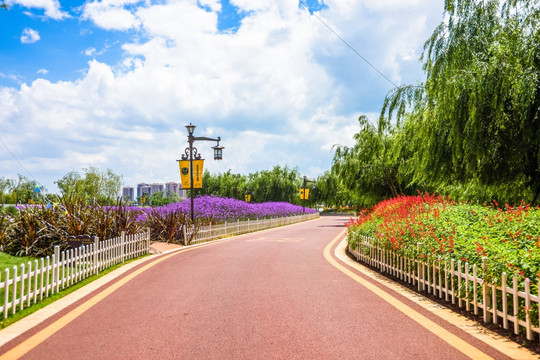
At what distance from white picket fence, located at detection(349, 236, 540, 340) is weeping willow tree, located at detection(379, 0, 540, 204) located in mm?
4374

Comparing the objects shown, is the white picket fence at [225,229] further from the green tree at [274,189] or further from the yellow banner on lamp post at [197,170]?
the green tree at [274,189]

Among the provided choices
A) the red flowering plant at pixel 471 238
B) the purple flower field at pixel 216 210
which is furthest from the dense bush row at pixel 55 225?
the red flowering plant at pixel 471 238

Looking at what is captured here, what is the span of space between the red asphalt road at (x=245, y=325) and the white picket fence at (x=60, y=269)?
751 mm

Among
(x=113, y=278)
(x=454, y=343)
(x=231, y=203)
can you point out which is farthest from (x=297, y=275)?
(x=231, y=203)

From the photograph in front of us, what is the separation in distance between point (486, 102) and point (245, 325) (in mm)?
8226

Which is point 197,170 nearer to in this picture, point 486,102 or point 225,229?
point 225,229

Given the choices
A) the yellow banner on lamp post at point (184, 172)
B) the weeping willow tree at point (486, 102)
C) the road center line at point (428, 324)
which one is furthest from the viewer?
the yellow banner on lamp post at point (184, 172)

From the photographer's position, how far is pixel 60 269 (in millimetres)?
9727

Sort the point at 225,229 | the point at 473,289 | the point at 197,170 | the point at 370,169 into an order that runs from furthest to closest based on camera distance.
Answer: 1. the point at 370,169
2. the point at 225,229
3. the point at 197,170
4. the point at 473,289

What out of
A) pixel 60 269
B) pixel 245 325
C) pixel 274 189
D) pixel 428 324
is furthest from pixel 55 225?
pixel 274 189

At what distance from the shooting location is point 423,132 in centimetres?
1248

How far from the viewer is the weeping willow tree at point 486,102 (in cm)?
977

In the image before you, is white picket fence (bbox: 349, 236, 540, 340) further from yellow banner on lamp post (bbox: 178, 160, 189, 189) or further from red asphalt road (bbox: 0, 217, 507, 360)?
yellow banner on lamp post (bbox: 178, 160, 189, 189)

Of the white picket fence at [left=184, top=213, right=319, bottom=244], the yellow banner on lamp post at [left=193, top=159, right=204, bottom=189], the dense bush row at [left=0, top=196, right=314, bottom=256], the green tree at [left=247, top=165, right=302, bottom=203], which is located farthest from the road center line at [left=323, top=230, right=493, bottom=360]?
the green tree at [left=247, top=165, right=302, bottom=203]
